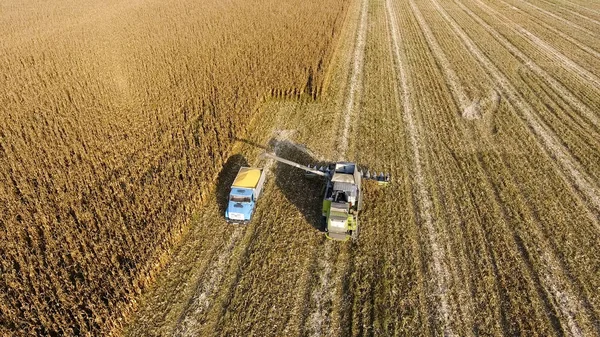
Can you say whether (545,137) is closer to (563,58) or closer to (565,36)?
(563,58)

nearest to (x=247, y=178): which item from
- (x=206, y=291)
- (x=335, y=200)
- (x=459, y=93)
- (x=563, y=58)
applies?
(x=335, y=200)

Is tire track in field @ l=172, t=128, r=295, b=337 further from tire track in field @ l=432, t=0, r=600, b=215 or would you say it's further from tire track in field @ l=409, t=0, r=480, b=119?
tire track in field @ l=409, t=0, r=480, b=119

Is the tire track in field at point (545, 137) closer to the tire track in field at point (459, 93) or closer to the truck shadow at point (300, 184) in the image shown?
the tire track in field at point (459, 93)

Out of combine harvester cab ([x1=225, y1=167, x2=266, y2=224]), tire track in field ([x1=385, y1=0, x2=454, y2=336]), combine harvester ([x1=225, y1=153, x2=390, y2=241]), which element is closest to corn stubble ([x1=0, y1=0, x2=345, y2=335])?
combine harvester cab ([x1=225, y1=167, x2=266, y2=224])

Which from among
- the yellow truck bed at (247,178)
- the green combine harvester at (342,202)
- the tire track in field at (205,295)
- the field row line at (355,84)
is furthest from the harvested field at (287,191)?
the yellow truck bed at (247,178)

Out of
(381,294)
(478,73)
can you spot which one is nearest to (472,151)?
(381,294)

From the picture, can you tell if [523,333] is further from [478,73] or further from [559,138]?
[478,73]
